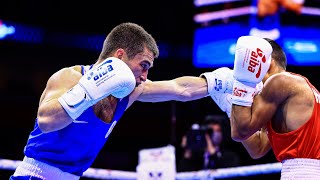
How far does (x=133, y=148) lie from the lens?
8.65 meters

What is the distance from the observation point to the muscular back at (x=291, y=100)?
2.79 meters

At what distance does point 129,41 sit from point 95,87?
1.59ft

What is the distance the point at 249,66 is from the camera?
9.31ft

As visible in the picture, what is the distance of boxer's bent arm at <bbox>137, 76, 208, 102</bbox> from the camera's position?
3391 millimetres

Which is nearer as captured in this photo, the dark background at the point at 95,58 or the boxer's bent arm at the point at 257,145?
the boxer's bent arm at the point at 257,145

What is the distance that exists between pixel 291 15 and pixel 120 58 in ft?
16.0

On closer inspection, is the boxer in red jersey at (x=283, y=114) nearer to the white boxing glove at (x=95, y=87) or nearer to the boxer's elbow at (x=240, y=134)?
the boxer's elbow at (x=240, y=134)

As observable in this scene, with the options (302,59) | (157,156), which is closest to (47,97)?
(157,156)

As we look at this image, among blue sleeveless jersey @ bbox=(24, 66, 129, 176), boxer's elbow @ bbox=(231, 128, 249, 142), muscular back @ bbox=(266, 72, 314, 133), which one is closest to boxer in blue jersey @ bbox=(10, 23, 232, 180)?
blue sleeveless jersey @ bbox=(24, 66, 129, 176)

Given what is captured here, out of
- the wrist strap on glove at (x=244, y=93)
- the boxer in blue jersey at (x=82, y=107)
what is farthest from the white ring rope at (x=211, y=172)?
the wrist strap on glove at (x=244, y=93)

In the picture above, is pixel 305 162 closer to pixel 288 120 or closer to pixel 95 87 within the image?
pixel 288 120

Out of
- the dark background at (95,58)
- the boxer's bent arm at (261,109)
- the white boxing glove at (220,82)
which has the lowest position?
the dark background at (95,58)

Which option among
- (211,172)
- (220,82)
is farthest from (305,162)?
(211,172)

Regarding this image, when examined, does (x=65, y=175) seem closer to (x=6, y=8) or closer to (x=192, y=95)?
(x=192, y=95)
